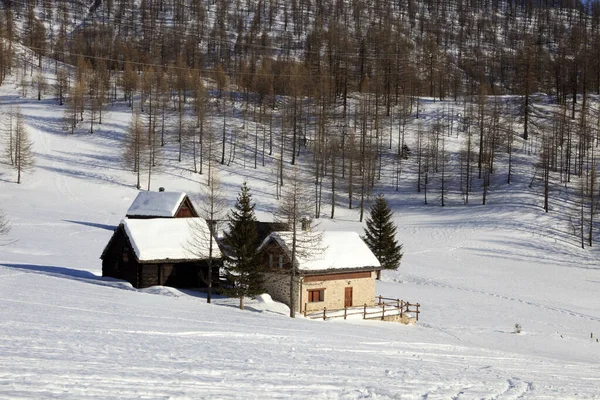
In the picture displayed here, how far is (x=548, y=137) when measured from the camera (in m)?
79.1

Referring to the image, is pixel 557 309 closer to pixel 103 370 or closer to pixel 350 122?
pixel 103 370

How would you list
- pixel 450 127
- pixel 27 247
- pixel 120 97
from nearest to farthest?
pixel 27 247, pixel 450 127, pixel 120 97

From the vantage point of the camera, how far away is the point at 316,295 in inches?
1270

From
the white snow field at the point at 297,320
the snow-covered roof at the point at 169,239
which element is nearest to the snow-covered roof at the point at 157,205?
the white snow field at the point at 297,320

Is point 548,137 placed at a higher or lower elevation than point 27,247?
higher

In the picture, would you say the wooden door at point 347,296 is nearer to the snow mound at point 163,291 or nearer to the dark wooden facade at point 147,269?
the dark wooden facade at point 147,269

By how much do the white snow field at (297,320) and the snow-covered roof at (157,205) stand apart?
12.4 ft

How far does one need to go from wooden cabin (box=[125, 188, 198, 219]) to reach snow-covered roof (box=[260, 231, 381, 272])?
15.5 metres

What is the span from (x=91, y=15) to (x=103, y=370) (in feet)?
611

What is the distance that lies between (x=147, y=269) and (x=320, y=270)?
9222 millimetres

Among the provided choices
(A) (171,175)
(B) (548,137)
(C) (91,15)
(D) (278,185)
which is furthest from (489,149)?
(C) (91,15)

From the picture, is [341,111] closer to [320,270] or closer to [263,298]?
[320,270]

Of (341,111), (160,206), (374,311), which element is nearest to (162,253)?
(374,311)

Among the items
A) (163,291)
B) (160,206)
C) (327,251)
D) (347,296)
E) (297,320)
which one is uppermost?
(160,206)
